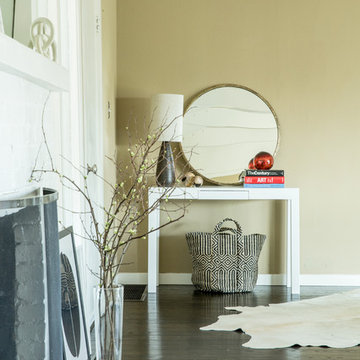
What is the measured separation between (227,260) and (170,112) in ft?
3.79

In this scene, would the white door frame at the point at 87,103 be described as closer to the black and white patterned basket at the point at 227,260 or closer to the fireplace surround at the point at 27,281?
the black and white patterned basket at the point at 227,260

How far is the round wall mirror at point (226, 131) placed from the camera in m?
5.34

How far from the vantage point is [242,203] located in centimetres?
541

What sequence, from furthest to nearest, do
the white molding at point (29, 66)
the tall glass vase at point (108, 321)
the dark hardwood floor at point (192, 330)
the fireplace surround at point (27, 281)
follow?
1. the dark hardwood floor at point (192, 330)
2. the tall glass vase at point (108, 321)
3. the white molding at point (29, 66)
4. the fireplace surround at point (27, 281)

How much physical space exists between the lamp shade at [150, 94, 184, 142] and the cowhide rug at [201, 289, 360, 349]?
4.48 feet

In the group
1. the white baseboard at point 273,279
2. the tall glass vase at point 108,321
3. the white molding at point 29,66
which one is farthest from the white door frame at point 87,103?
the white baseboard at point 273,279

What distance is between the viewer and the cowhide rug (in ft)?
11.6

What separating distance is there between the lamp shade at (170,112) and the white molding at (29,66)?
236 centimetres

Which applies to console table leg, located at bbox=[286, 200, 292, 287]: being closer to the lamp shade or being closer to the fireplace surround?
the lamp shade

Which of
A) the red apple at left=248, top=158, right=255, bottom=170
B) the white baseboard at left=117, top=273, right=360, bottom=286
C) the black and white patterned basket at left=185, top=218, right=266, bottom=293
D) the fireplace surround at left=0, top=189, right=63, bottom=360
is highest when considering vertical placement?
the red apple at left=248, top=158, right=255, bottom=170

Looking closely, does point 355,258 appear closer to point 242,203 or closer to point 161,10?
point 242,203

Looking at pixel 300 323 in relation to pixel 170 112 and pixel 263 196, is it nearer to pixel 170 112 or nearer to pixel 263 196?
pixel 263 196

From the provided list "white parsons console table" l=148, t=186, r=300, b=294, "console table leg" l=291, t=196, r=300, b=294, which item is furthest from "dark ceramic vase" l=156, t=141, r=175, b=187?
"console table leg" l=291, t=196, r=300, b=294

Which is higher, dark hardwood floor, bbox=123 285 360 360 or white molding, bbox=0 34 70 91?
white molding, bbox=0 34 70 91
